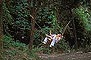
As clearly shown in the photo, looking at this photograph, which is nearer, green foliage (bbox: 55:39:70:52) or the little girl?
the little girl

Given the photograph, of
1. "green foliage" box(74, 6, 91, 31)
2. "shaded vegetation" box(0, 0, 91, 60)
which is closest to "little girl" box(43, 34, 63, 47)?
"shaded vegetation" box(0, 0, 91, 60)

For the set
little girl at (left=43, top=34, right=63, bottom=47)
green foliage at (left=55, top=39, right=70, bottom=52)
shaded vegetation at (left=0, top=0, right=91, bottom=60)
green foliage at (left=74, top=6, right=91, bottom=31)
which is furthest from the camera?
green foliage at (left=74, top=6, right=91, bottom=31)

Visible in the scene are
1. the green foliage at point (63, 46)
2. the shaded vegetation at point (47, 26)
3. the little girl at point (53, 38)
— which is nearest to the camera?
the little girl at point (53, 38)

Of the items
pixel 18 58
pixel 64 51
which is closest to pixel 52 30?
pixel 64 51

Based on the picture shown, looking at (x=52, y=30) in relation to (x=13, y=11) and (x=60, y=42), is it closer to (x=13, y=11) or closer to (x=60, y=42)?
(x=60, y=42)

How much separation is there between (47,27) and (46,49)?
6.57 feet

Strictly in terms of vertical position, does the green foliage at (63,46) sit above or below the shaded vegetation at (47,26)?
below

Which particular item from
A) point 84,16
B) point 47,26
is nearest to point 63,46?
point 47,26

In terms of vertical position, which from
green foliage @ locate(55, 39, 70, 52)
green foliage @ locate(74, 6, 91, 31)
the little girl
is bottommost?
green foliage @ locate(55, 39, 70, 52)

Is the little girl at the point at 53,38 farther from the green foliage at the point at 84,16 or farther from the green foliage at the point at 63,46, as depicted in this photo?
the green foliage at the point at 84,16

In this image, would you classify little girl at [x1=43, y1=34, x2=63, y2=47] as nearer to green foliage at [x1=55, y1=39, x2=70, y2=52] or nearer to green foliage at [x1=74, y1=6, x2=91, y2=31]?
green foliage at [x1=55, y1=39, x2=70, y2=52]

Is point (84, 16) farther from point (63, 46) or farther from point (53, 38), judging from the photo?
point (53, 38)

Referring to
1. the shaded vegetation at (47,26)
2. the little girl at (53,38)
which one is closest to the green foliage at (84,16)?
the shaded vegetation at (47,26)

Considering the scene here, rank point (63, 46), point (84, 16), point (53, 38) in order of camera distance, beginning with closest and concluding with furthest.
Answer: point (53, 38) < point (63, 46) < point (84, 16)
